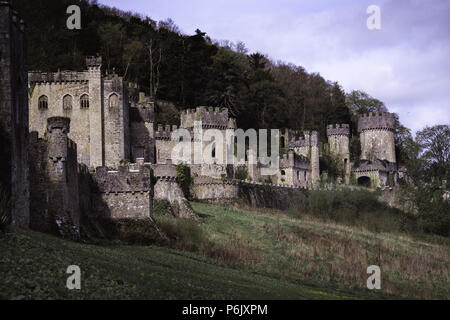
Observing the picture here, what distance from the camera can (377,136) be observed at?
86.6 metres

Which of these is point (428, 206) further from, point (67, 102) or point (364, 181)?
point (67, 102)

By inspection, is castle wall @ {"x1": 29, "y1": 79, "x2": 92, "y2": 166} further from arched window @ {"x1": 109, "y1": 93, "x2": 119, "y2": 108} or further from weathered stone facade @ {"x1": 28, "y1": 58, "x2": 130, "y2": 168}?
arched window @ {"x1": 109, "y1": 93, "x2": 119, "y2": 108}

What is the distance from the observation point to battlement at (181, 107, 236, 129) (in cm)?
6781

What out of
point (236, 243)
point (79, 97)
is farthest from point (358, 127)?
point (236, 243)

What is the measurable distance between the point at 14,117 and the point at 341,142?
187ft

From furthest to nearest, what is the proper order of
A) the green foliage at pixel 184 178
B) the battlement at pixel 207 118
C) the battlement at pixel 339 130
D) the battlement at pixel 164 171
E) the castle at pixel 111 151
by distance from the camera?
the battlement at pixel 339 130 < the battlement at pixel 207 118 < the green foliage at pixel 184 178 < the battlement at pixel 164 171 < the castle at pixel 111 151

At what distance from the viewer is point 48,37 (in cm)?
7200

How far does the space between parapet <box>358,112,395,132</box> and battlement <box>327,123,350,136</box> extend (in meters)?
3.43

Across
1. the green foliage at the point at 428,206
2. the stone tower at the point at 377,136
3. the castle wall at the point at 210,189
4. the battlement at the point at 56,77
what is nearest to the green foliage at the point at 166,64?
the stone tower at the point at 377,136

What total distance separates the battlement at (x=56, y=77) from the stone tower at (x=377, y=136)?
1402 inches

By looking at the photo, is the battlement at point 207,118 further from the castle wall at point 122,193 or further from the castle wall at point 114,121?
the castle wall at point 122,193

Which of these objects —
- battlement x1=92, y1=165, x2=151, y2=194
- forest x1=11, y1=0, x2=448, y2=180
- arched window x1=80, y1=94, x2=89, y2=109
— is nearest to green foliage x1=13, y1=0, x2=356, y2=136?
forest x1=11, y1=0, x2=448, y2=180

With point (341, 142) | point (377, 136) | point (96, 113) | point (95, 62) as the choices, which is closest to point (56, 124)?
point (96, 113)

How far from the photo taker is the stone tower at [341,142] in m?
82.2
